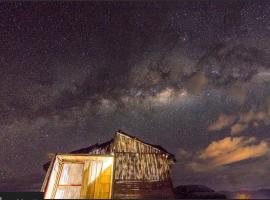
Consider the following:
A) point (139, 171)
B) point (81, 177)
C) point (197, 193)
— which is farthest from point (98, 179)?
point (197, 193)

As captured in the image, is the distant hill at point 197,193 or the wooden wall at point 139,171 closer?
the wooden wall at point 139,171

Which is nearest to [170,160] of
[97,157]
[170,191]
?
[170,191]

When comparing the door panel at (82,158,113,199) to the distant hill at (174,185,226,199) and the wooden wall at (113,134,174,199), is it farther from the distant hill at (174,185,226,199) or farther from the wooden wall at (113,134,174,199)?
the distant hill at (174,185,226,199)

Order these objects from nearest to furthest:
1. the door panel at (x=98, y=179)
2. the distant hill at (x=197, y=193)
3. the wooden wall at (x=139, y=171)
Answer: the door panel at (x=98, y=179) → the wooden wall at (x=139, y=171) → the distant hill at (x=197, y=193)

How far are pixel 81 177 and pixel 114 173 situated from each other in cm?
220

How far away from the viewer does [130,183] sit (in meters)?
15.0

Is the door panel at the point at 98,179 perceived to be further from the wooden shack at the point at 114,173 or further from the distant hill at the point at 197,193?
the distant hill at the point at 197,193

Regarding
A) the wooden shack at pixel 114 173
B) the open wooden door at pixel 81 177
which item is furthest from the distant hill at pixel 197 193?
the open wooden door at pixel 81 177

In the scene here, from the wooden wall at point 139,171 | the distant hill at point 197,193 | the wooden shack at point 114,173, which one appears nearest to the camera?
the wooden shack at point 114,173

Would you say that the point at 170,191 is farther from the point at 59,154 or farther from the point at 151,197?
the point at 59,154

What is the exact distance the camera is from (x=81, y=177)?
13.2 m

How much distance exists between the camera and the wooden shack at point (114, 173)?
482 inches

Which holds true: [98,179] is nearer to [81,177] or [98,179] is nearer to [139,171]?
[81,177]

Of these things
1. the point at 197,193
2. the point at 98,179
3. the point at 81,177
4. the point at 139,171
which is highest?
the point at 139,171
